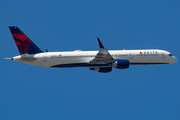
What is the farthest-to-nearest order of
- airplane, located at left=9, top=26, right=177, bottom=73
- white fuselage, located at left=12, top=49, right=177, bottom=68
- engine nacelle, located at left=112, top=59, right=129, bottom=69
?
engine nacelle, located at left=112, top=59, right=129, bottom=69 < white fuselage, located at left=12, top=49, right=177, bottom=68 < airplane, located at left=9, top=26, right=177, bottom=73

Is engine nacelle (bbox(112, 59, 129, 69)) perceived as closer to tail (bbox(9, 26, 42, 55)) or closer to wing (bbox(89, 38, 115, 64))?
wing (bbox(89, 38, 115, 64))

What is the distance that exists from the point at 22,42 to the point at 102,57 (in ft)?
49.8

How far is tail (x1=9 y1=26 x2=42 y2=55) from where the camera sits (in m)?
55.3

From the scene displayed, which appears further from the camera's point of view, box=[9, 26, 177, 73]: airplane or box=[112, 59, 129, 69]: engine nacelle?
box=[112, 59, 129, 69]: engine nacelle

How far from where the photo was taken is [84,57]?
56812 millimetres

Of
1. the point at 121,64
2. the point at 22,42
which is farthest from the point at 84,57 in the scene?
the point at 22,42

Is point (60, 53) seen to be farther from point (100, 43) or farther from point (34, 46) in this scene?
point (100, 43)

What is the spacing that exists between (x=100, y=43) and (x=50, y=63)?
1057cm

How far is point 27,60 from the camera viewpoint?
2141 inches

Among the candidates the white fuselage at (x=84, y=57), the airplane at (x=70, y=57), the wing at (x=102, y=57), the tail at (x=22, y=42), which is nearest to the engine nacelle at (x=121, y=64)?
the airplane at (x=70, y=57)

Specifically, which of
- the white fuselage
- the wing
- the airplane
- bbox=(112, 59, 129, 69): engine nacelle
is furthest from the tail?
bbox=(112, 59, 129, 69): engine nacelle

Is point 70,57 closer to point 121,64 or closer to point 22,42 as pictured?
point 22,42

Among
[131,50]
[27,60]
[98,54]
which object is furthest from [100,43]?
[27,60]

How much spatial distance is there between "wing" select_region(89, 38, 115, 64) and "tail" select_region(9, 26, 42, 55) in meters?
→ 11.3
